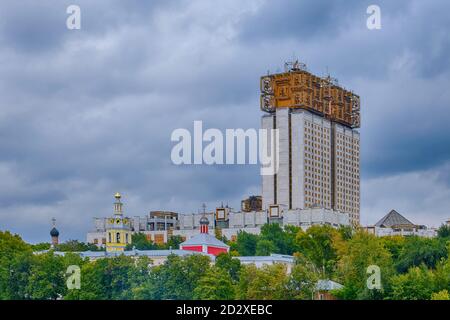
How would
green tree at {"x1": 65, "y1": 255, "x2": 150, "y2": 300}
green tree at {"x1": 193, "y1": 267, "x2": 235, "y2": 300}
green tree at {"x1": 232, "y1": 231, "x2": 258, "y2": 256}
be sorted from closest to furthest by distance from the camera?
green tree at {"x1": 193, "y1": 267, "x2": 235, "y2": 300} < green tree at {"x1": 65, "y1": 255, "x2": 150, "y2": 300} < green tree at {"x1": 232, "y1": 231, "x2": 258, "y2": 256}

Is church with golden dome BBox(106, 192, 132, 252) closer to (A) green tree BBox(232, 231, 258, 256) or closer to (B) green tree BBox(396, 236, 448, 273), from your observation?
(A) green tree BBox(232, 231, 258, 256)

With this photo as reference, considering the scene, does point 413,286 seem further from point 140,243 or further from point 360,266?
point 140,243

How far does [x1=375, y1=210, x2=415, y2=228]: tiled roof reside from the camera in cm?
8432

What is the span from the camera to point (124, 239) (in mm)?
59250

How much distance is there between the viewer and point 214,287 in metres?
40.2

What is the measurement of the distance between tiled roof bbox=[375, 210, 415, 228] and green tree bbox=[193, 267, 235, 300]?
1706 inches

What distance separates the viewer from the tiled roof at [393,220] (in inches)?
3320

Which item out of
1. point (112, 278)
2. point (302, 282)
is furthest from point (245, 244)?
point (302, 282)

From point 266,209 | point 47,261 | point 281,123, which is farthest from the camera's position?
point 266,209

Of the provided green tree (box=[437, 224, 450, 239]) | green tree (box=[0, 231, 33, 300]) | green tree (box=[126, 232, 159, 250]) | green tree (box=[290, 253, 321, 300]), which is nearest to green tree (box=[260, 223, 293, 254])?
green tree (box=[126, 232, 159, 250])
